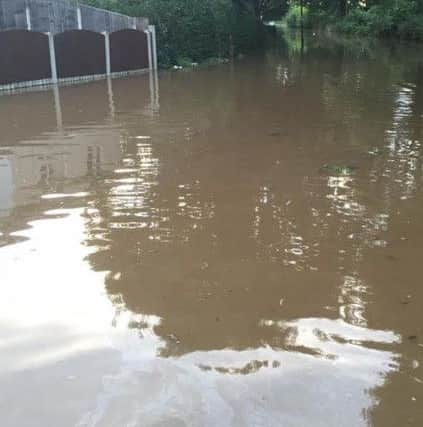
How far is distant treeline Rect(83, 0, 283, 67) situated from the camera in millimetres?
23625

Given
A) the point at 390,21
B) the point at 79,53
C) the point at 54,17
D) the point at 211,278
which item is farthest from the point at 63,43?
the point at 390,21

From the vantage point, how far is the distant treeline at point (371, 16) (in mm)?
38625

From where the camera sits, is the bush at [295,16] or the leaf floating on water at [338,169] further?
the bush at [295,16]

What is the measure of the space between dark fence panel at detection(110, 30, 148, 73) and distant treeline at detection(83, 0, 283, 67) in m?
1.35

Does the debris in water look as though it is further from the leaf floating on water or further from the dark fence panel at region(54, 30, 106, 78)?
the dark fence panel at region(54, 30, 106, 78)

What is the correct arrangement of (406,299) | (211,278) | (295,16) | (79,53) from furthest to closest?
(295,16) → (79,53) → (211,278) → (406,299)

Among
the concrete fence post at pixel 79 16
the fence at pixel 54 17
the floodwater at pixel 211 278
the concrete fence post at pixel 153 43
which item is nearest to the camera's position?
the floodwater at pixel 211 278

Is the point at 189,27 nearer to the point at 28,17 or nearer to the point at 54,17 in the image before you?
the point at 54,17

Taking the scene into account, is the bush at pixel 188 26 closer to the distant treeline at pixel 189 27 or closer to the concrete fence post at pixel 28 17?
the distant treeline at pixel 189 27

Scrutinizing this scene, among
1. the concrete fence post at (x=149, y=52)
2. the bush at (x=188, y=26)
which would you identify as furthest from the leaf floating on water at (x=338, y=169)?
the bush at (x=188, y=26)

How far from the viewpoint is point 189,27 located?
82.9ft

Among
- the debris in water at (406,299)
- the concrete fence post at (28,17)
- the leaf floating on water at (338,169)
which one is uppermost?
the concrete fence post at (28,17)

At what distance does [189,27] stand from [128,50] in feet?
16.1

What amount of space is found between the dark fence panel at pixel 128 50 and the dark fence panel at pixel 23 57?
3.01 m
